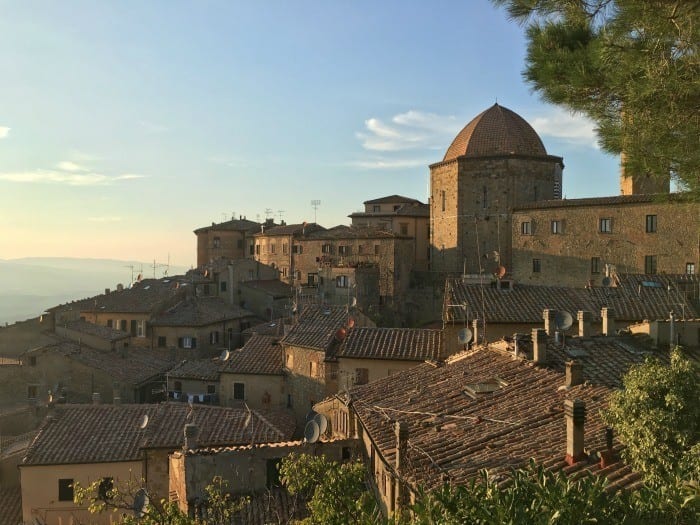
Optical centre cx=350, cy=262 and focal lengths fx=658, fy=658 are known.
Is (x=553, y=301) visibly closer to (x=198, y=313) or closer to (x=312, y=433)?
(x=312, y=433)

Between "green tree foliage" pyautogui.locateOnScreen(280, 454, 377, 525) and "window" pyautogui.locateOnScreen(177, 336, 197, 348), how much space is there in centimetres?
Answer: 3074

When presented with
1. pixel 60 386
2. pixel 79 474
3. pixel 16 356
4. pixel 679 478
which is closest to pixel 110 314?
pixel 16 356

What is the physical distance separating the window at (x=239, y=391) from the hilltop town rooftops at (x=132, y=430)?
5059 mm

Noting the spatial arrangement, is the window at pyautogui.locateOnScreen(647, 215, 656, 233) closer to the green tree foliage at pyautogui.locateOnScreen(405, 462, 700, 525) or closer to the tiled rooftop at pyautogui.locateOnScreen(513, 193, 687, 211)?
the tiled rooftop at pyautogui.locateOnScreen(513, 193, 687, 211)

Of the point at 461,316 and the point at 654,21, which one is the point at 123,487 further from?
the point at 654,21

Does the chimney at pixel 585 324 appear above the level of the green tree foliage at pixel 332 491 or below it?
above

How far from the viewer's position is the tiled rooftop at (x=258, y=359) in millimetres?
27594

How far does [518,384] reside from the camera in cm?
1448

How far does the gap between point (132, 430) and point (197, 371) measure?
391 inches

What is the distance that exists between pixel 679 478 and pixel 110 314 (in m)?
40.4

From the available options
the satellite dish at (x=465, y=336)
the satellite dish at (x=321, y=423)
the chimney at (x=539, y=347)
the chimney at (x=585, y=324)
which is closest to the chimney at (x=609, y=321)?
the chimney at (x=585, y=324)

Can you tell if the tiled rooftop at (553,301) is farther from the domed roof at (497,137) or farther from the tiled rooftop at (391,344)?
the domed roof at (497,137)

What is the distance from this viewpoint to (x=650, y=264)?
34938mm

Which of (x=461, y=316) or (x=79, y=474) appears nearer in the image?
(x=79, y=474)
